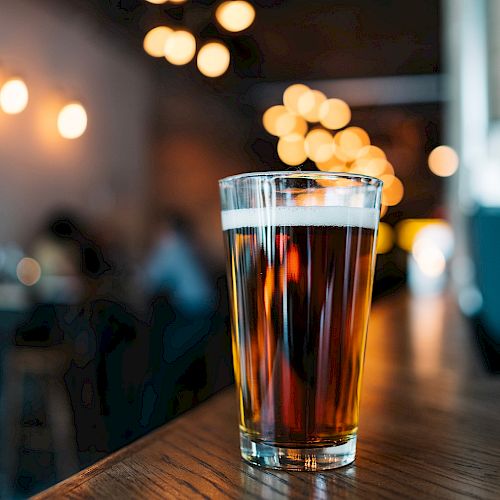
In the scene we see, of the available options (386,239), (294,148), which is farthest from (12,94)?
(386,239)

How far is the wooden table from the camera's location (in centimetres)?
40

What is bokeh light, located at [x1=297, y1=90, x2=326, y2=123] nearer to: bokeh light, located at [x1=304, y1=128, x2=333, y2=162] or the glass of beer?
bokeh light, located at [x1=304, y1=128, x2=333, y2=162]

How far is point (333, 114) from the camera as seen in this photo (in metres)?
8.36

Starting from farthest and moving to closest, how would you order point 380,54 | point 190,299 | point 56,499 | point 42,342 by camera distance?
point 380,54
point 190,299
point 42,342
point 56,499

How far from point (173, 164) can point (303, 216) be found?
760 cm

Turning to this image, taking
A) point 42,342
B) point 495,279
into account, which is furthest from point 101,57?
point 495,279

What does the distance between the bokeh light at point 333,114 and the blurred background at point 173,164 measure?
0.05 metres

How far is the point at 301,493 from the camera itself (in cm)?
40

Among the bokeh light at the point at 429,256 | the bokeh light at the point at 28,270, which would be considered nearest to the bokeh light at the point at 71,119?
the bokeh light at the point at 28,270

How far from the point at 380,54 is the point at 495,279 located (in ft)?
21.7

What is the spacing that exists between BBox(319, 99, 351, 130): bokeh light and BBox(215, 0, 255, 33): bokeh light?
15.2 ft

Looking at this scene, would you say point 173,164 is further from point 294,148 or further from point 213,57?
point 213,57

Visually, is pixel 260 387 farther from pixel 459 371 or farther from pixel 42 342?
pixel 42 342

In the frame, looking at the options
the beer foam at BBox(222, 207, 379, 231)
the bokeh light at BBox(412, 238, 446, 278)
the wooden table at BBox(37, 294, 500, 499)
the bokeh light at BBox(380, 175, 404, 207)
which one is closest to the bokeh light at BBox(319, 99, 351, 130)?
the bokeh light at BBox(380, 175, 404, 207)
